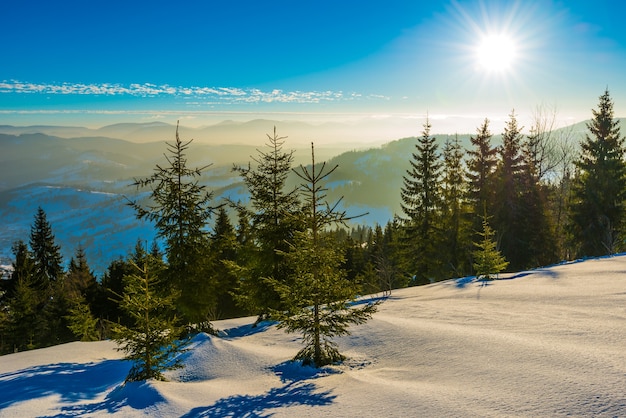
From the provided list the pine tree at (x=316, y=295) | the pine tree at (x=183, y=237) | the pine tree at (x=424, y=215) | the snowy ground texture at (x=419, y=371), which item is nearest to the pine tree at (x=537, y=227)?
the pine tree at (x=424, y=215)

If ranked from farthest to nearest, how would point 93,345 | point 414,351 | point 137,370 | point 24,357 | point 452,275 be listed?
point 452,275 → point 93,345 → point 24,357 → point 137,370 → point 414,351

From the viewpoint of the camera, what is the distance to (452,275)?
3008 cm

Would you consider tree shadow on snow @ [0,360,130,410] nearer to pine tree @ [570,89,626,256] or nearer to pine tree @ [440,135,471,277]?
pine tree @ [440,135,471,277]

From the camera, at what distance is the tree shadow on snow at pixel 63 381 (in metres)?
9.20

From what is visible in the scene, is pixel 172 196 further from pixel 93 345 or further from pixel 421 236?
pixel 421 236

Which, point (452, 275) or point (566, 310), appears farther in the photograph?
point (452, 275)

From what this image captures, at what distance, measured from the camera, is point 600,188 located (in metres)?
28.5

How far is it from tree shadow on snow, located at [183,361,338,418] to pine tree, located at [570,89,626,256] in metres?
31.0

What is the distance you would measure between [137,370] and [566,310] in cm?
1158

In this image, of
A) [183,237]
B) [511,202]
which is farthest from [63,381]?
[511,202]

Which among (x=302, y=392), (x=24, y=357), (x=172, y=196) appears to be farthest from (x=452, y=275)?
(x=24, y=357)

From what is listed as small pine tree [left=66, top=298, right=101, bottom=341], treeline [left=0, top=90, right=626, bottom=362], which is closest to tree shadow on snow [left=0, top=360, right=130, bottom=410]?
treeline [left=0, top=90, right=626, bottom=362]

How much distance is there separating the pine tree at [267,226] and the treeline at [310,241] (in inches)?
2.8

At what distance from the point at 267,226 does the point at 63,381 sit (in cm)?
986
